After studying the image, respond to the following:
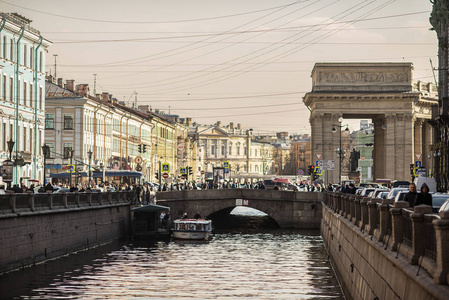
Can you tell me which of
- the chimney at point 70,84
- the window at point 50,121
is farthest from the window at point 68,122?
the chimney at point 70,84

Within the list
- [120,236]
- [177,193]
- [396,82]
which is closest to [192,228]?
[120,236]

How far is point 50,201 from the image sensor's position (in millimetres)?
39375

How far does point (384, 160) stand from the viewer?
105 m

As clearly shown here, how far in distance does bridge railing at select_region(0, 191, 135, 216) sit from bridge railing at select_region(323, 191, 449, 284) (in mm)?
16058

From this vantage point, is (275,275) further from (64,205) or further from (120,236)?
(120,236)

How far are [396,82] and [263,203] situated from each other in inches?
1342

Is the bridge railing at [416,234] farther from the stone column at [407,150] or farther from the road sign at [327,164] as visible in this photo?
the stone column at [407,150]

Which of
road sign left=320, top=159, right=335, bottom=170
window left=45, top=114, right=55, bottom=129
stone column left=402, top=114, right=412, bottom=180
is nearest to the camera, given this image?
road sign left=320, top=159, right=335, bottom=170

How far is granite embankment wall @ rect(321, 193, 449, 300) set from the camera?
11.7 m

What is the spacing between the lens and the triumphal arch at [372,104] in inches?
3962

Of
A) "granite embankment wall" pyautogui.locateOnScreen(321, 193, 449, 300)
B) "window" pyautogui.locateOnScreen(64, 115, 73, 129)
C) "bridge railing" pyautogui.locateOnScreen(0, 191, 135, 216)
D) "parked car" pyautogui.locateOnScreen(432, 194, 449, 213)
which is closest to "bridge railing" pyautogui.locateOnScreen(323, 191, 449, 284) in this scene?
"granite embankment wall" pyautogui.locateOnScreen(321, 193, 449, 300)

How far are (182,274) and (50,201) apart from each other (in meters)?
7.01

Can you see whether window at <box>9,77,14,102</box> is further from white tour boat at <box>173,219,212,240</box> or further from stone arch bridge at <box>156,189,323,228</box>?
white tour boat at <box>173,219,212,240</box>

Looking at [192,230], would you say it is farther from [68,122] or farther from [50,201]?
[68,122]
